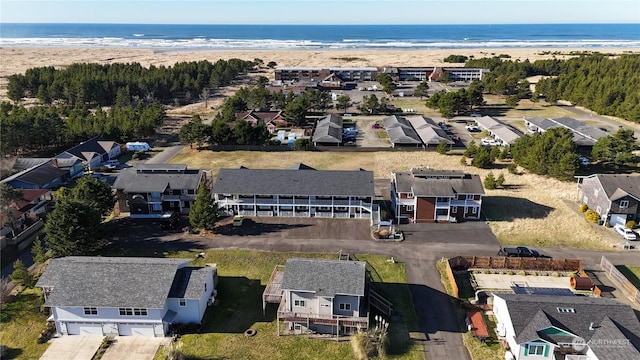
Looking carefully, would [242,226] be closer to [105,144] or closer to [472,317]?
[472,317]

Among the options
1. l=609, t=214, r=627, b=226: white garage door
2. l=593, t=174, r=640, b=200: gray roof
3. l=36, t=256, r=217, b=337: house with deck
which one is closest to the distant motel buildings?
l=593, t=174, r=640, b=200: gray roof

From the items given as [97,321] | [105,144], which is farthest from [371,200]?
[105,144]

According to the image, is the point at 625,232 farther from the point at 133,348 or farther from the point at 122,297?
the point at 122,297

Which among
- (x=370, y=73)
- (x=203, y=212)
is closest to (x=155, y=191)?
(x=203, y=212)

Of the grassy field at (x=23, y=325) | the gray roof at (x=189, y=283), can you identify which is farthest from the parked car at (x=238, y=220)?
the grassy field at (x=23, y=325)

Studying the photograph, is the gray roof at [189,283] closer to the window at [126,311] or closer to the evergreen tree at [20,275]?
the window at [126,311]

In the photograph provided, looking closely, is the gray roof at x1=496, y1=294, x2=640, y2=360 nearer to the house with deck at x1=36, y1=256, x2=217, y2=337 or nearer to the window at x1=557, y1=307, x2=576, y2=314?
the window at x1=557, y1=307, x2=576, y2=314
